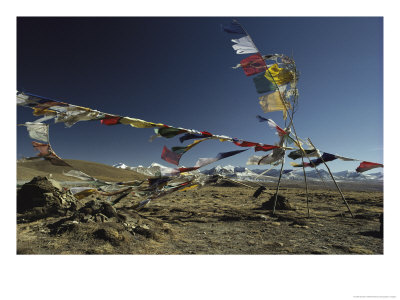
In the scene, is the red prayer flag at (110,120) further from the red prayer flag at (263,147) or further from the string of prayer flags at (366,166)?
the string of prayer flags at (366,166)

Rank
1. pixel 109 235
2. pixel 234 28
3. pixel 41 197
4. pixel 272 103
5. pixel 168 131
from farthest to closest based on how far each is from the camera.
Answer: pixel 272 103 < pixel 41 197 < pixel 234 28 < pixel 168 131 < pixel 109 235

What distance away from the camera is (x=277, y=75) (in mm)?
4688

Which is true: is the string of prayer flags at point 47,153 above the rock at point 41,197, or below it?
above

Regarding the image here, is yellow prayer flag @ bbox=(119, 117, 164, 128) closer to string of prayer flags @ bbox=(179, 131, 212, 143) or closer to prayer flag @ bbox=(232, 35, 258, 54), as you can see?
string of prayer flags @ bbox=(179, 131, 212, 143)

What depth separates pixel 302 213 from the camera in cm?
494

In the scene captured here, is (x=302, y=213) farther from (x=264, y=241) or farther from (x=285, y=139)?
(x=264, y=241)

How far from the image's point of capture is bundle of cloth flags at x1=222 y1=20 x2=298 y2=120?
Answer: 4215 mm

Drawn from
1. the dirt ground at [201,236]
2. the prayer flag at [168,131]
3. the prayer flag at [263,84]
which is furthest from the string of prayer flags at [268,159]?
the prayer flag at [168,131]

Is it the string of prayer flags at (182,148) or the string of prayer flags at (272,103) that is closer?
the string of prayer flags at (182,148)

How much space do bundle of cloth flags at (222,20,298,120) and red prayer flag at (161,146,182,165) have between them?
7.51 feet

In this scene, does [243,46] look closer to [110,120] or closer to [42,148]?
[110,120]

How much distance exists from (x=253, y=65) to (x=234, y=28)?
2.85ft

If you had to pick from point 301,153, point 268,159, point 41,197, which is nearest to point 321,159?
point 301,153

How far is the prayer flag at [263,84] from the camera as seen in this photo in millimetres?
4738
